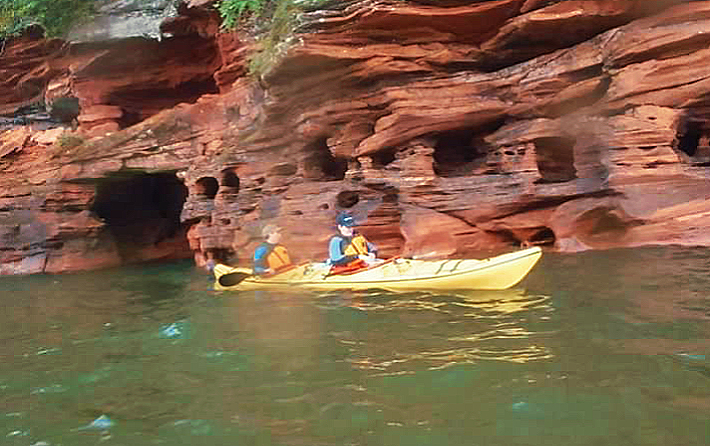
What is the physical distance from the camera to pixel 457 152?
15.0 meters

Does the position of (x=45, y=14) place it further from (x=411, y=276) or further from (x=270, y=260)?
(x=411, y=276)

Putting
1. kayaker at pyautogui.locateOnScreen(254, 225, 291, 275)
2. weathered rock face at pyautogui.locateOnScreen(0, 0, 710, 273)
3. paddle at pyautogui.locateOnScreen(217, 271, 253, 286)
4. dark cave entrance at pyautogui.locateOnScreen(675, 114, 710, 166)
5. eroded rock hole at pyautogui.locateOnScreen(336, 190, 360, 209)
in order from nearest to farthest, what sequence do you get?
weathered rock face at pyautogui.locateOnScreen(0, 0, 710, 273) < dark cave entrance at pyautogui.locateOnScreen(675, 114, 710, 166) < paddle at pyautogui.locateOnScreen(217, 271, 253, 286) < kayaker at pyautogui.locateOnScreen(254, 225, 291, 275) < eroded rock hole at pyautogui.locateOnScreen(336, 190, 360, 209)

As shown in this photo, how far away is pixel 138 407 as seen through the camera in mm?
5246

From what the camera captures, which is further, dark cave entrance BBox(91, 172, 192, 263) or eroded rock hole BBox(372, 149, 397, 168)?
dark cave entrance BBox(91, 172, 192, 263)

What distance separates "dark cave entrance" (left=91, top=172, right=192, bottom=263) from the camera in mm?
22372

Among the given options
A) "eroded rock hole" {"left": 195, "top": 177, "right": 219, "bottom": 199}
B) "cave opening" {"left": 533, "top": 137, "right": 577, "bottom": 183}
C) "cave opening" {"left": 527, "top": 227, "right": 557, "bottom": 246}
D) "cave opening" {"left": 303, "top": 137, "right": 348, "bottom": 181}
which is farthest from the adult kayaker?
"eroded rock hole" {"left": 195, "top": 177, "right": 219, "bottom": 199}

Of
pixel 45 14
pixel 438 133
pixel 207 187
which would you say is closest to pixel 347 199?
pixel 438 133

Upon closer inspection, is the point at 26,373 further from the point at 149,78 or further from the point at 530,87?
the point at 149,78

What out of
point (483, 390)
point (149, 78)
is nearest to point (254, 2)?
point (149, 78)

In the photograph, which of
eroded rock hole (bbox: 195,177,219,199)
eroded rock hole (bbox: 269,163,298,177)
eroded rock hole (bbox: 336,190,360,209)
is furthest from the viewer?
eroded rock hole (bbox: 195,177,219,199)

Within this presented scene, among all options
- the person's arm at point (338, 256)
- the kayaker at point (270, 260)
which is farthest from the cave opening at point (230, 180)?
the person's arm at point (338, 256)

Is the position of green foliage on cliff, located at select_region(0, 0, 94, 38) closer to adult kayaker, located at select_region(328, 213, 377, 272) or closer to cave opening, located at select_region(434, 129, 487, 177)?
cave opening, located at select_region(434, 129, 487, 177)

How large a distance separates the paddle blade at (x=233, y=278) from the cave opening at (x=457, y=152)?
5.15 metres

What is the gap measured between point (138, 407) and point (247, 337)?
2353mm
